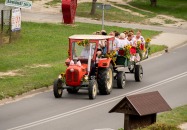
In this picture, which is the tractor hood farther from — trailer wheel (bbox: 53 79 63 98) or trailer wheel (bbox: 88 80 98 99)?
trailer wheel (bbox: 88 80 98 99)

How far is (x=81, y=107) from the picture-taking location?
28.2 metres

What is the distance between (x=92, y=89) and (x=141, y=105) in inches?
378

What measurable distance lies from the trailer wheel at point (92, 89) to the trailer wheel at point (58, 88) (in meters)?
1.09

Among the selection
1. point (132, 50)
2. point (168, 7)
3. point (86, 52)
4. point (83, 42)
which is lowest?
point (168, 7)

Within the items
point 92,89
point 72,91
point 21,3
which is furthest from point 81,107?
point 21,3

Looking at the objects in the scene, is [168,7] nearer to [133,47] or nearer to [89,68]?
[133,47]

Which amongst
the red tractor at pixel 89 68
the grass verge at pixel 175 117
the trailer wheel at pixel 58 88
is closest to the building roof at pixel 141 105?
the grass verge at pixel 175 117

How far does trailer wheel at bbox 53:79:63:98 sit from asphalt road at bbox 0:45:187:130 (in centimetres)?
20

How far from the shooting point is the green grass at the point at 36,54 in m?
31.5

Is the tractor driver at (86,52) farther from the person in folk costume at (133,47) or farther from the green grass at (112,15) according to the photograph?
the green grass at (112,15)

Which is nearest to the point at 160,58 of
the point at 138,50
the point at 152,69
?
the point at 152,69

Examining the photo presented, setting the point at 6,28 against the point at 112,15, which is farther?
the point at 112,15

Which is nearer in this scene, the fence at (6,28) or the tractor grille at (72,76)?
the tractor grille at (72,76)

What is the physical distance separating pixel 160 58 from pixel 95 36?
33.8ft
